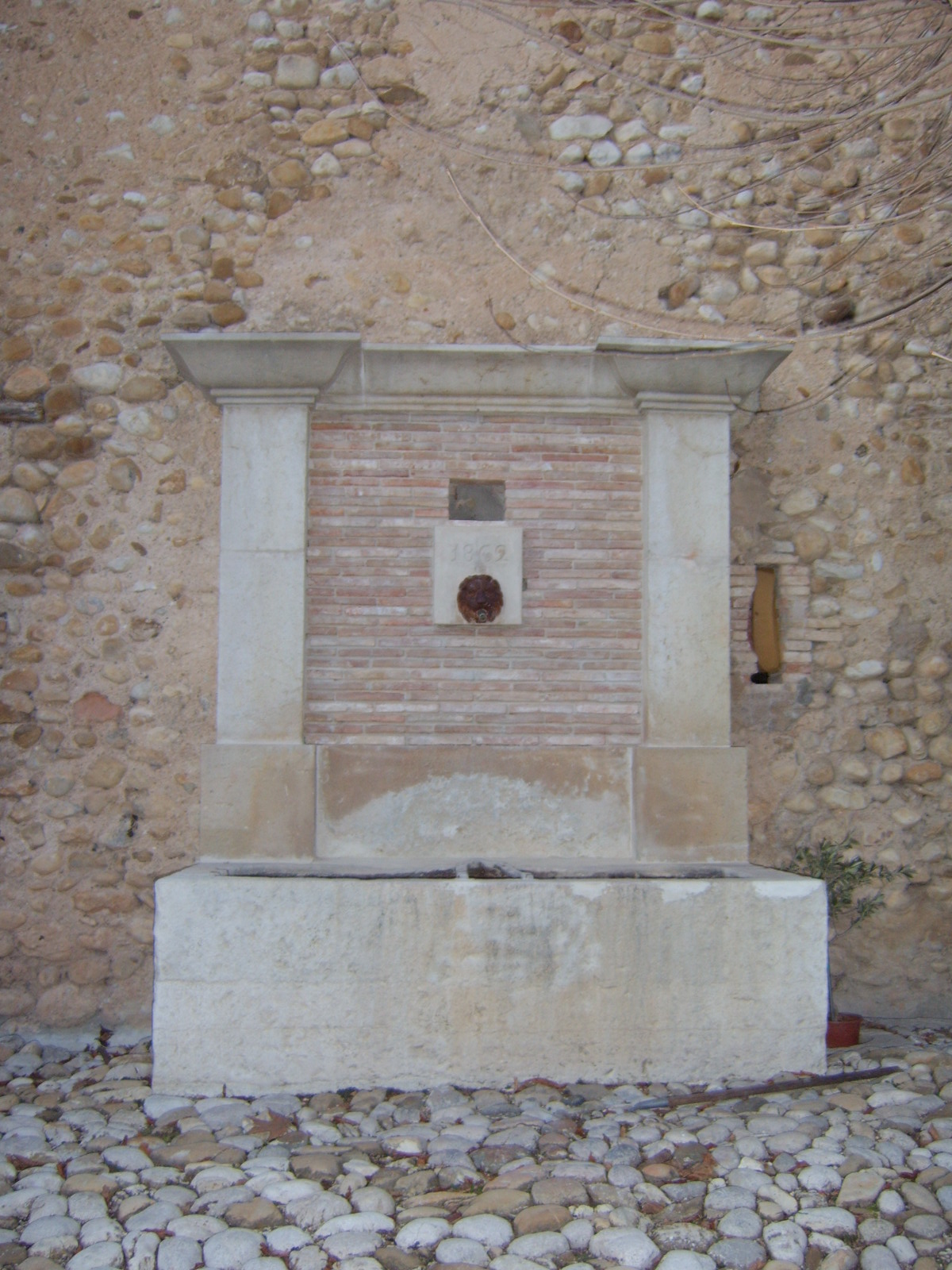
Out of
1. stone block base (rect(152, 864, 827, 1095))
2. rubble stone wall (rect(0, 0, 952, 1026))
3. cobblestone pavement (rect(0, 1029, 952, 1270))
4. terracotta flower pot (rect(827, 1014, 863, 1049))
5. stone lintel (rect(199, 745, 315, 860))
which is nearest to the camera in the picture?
cobblestone pavement (rect(0, 1029, 952, 1270))

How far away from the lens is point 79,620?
4523 mm

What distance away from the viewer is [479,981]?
12.2 ft

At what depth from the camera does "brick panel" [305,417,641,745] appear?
171 inches

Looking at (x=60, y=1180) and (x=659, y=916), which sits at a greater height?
(x=659, y=916)

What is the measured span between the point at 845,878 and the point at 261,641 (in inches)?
107

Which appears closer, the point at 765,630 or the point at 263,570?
the point at 263,570

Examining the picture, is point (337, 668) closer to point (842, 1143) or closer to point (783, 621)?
point (783, 621)

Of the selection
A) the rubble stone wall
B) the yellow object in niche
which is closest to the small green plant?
the rubble stone wall

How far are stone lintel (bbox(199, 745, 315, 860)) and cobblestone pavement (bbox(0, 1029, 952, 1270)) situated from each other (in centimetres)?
97

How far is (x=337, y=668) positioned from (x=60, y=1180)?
2101mm

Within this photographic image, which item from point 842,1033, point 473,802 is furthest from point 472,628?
point 842,1033

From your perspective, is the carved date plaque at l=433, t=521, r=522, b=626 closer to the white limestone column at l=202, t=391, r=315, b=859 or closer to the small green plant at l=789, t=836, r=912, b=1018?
the white limestone column at l=202, t=391, r=315, b=859

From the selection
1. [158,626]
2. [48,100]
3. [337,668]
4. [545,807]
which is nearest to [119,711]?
[158,626]

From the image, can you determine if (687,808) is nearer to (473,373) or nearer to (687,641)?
(687,641)
